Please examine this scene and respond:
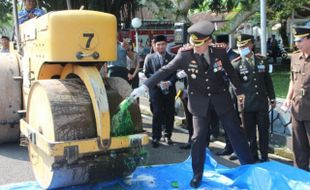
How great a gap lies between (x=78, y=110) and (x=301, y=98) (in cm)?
236

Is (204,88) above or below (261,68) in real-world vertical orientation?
below

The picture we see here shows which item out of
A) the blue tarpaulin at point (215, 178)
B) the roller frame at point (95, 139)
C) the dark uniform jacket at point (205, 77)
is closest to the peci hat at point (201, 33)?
the dark uniform jacket at point (205, 77)

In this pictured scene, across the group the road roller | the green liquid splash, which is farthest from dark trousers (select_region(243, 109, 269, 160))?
the green liquid splash

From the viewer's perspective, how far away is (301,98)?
5.00 m

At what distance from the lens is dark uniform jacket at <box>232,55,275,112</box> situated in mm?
6035

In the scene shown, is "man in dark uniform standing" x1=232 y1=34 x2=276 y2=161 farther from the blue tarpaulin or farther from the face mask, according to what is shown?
the blue tarpaulin

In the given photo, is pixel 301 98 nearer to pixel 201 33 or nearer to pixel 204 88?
pixel 204 88

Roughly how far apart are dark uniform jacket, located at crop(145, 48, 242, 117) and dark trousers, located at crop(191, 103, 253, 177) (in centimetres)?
9

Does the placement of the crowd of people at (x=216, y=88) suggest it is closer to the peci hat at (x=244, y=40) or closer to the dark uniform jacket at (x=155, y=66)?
the peci hat at (x=244, y=40)

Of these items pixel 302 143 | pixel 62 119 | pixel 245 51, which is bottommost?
pixel 302 143

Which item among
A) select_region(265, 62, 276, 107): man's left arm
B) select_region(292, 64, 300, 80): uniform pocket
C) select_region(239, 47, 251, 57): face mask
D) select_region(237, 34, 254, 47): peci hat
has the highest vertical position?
select_region(237, 34, 254, 47): peci hat

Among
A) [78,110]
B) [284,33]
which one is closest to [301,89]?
[78,110]

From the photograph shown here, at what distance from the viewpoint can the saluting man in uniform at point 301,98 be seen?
193 inches

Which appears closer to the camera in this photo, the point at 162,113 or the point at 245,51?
the point at 245,51
